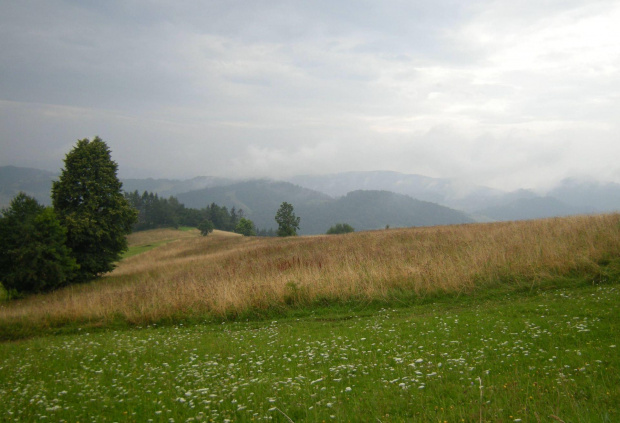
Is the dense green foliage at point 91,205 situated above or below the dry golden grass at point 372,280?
above

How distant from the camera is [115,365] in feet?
29.6

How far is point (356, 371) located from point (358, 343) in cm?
210

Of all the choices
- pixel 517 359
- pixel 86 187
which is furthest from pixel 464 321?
pixel 86 187

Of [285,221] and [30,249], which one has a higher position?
[285,221]

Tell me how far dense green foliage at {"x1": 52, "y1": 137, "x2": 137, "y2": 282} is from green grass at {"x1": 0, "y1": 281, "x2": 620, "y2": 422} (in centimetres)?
2491

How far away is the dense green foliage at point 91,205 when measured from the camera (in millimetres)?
34281

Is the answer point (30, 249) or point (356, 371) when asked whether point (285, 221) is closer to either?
point (30, 249)

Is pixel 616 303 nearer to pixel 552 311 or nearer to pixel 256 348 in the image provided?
pixel 552 311

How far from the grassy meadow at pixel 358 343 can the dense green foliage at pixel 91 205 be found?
61.5 ft

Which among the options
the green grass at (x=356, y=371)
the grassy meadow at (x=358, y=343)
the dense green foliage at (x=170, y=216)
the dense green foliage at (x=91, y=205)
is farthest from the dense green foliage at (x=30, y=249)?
the dense green foliage at (x=170, y=216)

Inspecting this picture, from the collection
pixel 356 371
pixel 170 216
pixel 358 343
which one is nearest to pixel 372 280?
pixel 358 343

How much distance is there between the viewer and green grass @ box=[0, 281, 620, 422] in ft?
16.7

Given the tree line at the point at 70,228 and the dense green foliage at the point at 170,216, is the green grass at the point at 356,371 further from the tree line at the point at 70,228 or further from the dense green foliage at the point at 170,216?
the dense green foliage at the point at 170,216

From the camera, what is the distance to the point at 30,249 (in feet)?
89.6
